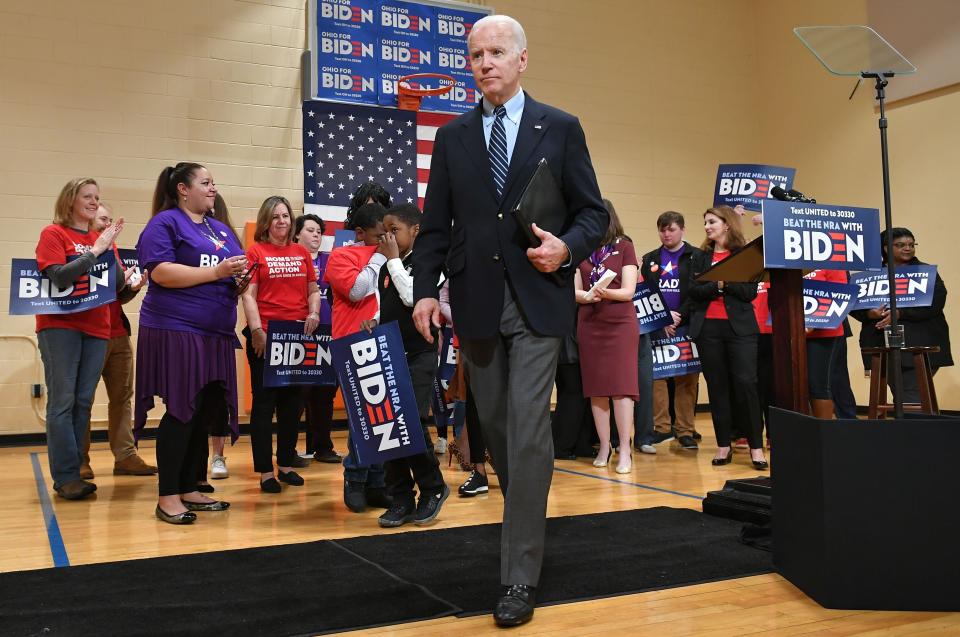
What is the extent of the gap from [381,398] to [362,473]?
1.95 ft

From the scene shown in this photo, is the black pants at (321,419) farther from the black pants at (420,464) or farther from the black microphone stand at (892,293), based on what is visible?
the black microphone stand at (892,293)

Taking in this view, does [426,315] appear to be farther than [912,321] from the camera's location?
No

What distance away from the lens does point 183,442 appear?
11.3 ft

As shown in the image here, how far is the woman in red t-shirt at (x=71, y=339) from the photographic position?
4.11 meters

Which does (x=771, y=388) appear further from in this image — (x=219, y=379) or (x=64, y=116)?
(x=64, y=116)

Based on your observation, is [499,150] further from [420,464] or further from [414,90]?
[414,90]

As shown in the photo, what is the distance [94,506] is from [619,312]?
9.57 feet

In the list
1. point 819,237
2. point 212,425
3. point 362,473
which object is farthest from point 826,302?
point 212,425

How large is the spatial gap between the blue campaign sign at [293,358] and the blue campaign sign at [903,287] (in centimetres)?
324

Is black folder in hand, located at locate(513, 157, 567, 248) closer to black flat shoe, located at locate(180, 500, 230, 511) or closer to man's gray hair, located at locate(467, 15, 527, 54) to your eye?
man's gray hair, located at locate(467, 15, 527, 54)

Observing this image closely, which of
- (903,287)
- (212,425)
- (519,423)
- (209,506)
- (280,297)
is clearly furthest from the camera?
(903,287)

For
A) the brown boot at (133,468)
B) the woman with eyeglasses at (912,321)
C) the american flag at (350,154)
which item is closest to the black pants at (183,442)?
the brown boot at (133,468)

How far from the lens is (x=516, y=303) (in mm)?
2217

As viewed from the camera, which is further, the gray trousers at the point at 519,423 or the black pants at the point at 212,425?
the black pants at the point at 212,425
